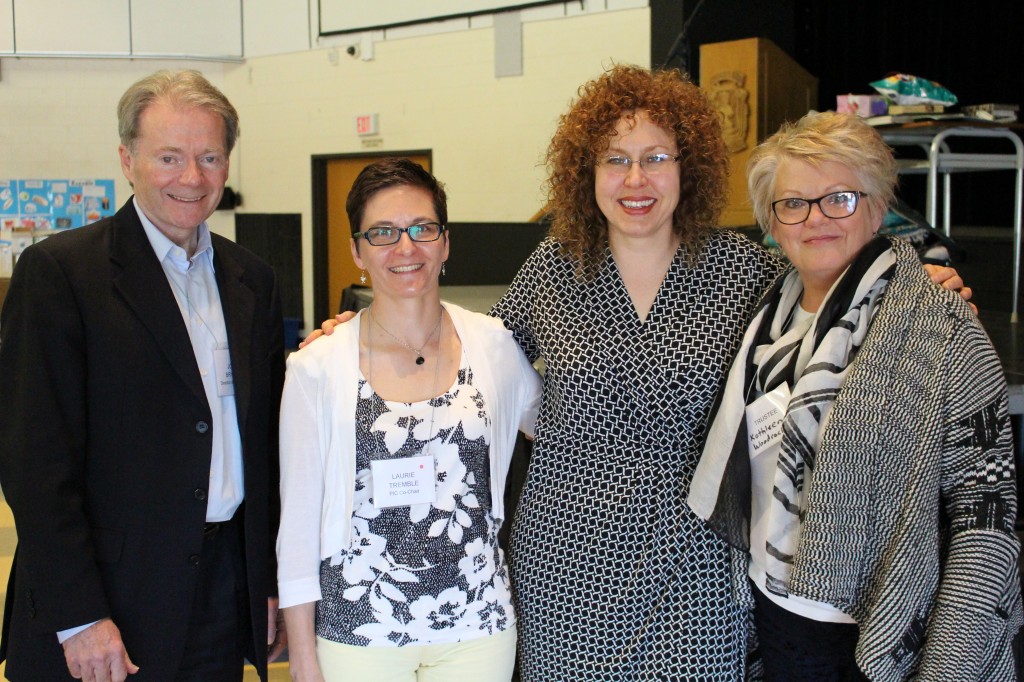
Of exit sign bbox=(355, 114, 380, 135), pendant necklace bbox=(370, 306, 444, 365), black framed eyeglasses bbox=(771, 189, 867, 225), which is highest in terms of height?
exit sign bbox=(355, 114, 380, 135)

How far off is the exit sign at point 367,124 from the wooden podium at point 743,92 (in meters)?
3.92

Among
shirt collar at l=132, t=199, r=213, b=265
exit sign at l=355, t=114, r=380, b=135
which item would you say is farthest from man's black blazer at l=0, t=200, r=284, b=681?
exit sign at l=355, t=114, r=380, b=135

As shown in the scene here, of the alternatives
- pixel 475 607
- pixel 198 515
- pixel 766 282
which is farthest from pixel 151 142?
pixel 766 282

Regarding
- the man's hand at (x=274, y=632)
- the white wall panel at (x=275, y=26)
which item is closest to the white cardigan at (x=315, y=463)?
the man's hand at (x=274, y=632)

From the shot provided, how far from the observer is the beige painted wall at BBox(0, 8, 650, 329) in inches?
296

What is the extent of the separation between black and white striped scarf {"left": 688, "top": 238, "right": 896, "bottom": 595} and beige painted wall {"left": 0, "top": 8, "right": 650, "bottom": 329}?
5.22 meters

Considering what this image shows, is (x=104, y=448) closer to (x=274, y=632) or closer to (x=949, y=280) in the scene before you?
(x=274, y=632)

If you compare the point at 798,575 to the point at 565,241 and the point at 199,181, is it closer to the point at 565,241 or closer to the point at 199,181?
the point at 565,241

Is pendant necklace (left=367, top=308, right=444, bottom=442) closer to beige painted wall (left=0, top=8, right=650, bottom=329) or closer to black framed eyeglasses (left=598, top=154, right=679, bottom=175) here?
black framed eyeglasses (left=598, top=154, right=679, bottom=175)

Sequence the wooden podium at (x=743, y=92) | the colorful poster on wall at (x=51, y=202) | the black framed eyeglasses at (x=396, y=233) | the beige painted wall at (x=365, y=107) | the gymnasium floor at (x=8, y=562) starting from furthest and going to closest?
the colorful poster on wall at (x=51, y=202) < the beige painted wall at (x=365, y=107) < the wooden podium at (x=743, y=92) < the gymnasium floor at (x=8, y=562) < the black framed eyeglasses at (x=396, y=233)

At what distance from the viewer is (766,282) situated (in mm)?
1834

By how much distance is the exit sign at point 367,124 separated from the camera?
28.4 ft

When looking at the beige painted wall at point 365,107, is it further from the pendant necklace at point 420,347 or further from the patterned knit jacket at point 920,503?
the patterned knit jacket at point 920,503

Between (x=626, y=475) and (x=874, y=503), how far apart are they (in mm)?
472
